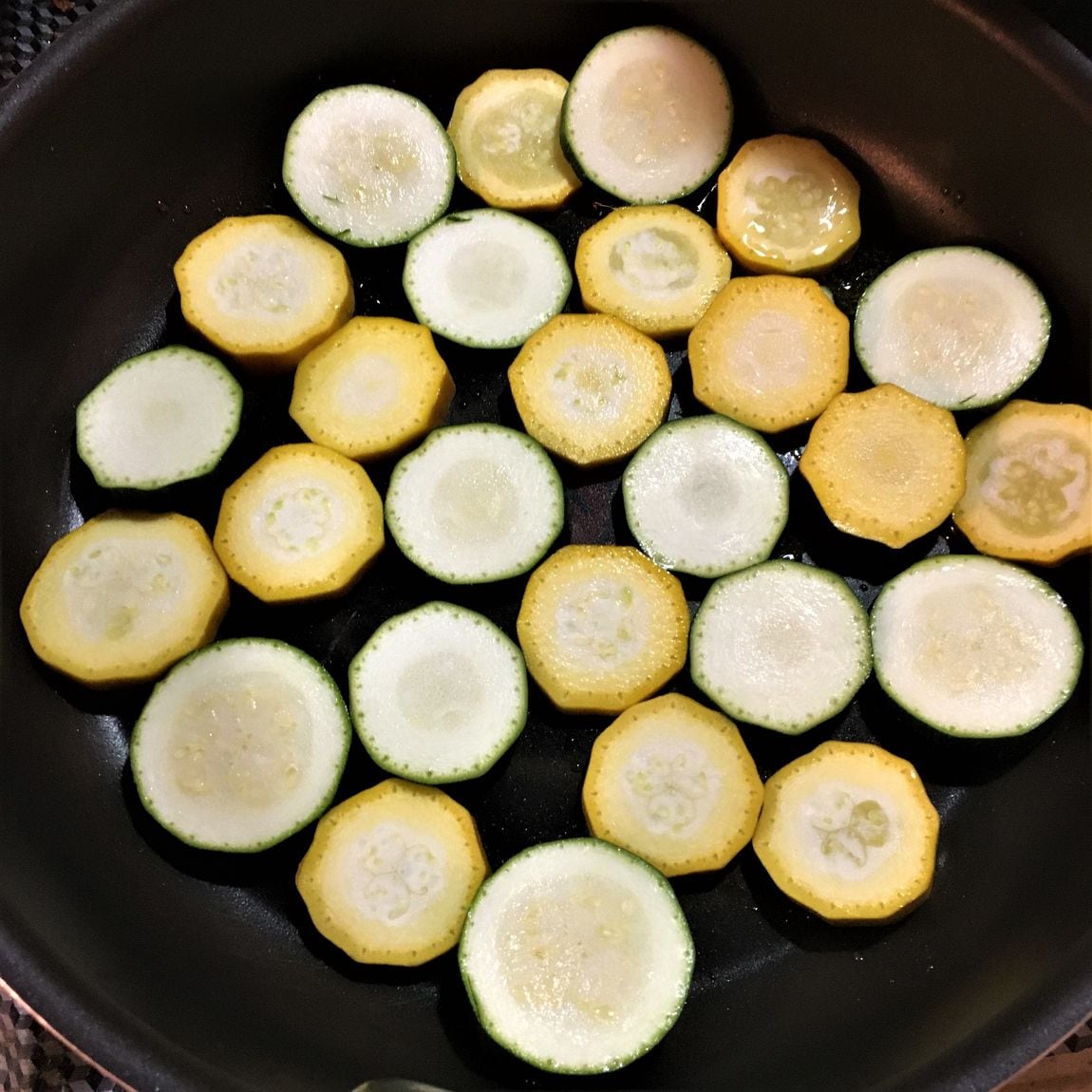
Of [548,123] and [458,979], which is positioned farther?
[548,123]

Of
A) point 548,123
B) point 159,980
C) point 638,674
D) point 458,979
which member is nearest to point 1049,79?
point 548,123

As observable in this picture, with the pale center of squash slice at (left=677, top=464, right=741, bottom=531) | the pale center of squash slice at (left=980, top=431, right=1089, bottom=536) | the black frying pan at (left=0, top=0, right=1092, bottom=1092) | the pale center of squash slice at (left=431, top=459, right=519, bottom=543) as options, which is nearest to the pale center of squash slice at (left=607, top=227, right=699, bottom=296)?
the black frying pan at (left=0, top=0, right=1092, bottom=1092)

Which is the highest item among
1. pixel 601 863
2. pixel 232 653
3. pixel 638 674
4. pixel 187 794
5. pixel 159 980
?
pixel 638 674

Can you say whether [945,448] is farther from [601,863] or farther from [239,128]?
[239,128]

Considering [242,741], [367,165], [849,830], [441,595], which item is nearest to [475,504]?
[441,595]

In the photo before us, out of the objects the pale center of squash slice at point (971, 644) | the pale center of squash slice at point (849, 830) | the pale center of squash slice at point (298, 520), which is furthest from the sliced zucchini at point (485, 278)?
the pale center of squash slice at point (849, 830)

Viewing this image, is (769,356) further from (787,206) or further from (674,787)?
(674,787)
